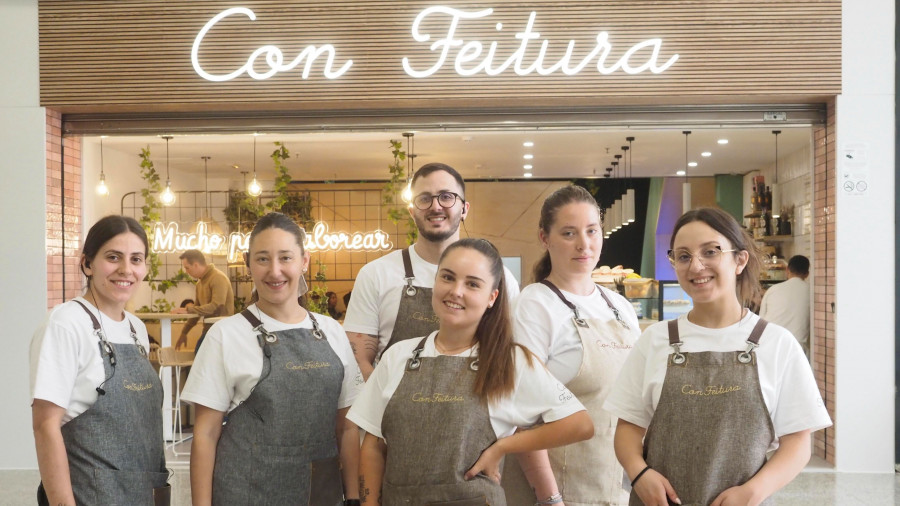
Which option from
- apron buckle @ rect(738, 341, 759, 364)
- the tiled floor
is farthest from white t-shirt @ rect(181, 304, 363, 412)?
the tiled floor

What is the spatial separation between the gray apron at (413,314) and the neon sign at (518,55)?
2.94 metres

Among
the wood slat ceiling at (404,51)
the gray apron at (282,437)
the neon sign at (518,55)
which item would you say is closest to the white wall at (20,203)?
the wood slat ceiling at (404,51)

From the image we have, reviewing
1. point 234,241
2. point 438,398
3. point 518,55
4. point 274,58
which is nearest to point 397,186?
point 234,241

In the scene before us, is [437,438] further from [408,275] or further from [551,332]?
[408,275]

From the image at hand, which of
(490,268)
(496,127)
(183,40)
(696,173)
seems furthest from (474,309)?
(696,173)

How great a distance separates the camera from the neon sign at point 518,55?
5.42m

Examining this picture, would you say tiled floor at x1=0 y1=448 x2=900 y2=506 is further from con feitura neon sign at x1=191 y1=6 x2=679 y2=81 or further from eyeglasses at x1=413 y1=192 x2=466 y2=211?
eyeglasses at x1=413 y1=192 x2=466 y2=211

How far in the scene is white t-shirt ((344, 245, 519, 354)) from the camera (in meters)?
2.88

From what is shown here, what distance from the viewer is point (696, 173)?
35.4 ft

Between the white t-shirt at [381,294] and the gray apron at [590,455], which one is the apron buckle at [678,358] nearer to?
the gray apron at [590,455]

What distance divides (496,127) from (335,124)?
3.76 feet

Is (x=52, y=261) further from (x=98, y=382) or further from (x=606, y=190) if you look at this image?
(x=606, y=190)

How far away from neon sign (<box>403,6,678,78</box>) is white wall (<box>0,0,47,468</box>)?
2.66 m

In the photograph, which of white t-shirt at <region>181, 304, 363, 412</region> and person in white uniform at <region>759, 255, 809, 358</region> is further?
person in white uniform at <region>759, 255, 809, 358</region>
